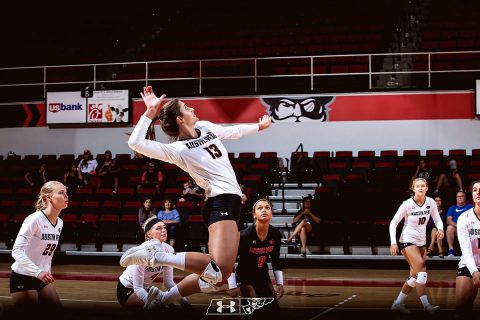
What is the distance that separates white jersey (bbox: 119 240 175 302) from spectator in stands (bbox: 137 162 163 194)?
9860 mm

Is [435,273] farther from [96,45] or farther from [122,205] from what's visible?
[96,45]

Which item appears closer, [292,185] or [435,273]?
[435,273]

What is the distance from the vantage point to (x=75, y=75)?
76.3 feet

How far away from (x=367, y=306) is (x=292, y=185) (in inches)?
346

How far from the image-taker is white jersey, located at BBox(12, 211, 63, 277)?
6.44 metres

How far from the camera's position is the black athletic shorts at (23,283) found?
257 inches

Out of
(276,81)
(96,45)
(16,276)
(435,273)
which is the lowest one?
(435,273)

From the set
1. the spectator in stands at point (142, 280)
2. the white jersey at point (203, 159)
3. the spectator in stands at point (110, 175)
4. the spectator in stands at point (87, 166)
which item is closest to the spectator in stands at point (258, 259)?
the spectator in stands at point (142, 280)

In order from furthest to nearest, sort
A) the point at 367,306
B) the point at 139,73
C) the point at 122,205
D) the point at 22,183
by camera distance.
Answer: the point at 139,73
the point at 22,183
the point at 122,205
the point at 367,306

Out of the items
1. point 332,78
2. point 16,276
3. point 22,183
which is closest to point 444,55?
point 332,78

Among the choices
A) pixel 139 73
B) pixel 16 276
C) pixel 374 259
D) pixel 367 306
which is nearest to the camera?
pixel 16 276

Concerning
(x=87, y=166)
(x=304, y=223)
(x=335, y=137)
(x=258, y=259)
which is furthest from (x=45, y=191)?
(x=335, y=137)

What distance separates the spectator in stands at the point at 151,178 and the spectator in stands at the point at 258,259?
1010 cm

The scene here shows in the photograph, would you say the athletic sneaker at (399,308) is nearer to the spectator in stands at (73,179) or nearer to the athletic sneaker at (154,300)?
the athletic sneaker at (154,300)
